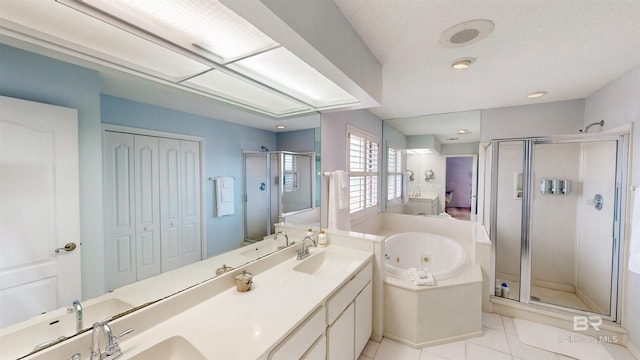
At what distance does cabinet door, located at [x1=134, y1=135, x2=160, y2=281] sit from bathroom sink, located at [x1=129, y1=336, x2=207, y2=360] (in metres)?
0.30

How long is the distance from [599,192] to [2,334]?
175 inches

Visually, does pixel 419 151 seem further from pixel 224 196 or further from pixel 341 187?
pixel 224 196

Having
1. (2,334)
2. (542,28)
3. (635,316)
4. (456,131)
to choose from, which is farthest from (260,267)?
(456,131)

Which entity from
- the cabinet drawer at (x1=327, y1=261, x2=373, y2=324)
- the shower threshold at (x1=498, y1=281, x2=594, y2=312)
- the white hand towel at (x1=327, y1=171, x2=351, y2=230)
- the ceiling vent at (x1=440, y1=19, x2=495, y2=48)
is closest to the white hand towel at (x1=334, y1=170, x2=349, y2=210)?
the white hand towel at (x1=327, y1=171, x2=351, y2=230)

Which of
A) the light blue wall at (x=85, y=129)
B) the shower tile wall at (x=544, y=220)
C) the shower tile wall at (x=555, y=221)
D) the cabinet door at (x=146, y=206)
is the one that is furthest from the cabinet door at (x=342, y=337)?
the shower tile wall at (x=555, y=221)

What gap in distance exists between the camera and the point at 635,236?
181 cm

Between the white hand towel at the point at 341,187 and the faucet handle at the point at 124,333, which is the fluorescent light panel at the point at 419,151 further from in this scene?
the faucet handle at the point at 124,333

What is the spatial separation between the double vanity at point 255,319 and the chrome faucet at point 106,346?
15 mm

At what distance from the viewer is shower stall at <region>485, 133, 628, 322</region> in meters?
2.22

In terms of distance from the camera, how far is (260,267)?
5.26ft

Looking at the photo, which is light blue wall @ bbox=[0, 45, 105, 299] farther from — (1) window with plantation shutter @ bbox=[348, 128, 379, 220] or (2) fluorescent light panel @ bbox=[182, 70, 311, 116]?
(1) window with plantation shutter @ bbox=[348, 128, 379, 220]

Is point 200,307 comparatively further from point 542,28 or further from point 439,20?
point 542,28

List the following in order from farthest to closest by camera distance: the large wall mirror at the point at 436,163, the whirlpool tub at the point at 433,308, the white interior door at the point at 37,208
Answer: the large wall mirror at the point at 436,163
the whirlpool tub at the point at 433,308
the white interior door at the point at 37,208

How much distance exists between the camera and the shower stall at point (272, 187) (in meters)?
1.52
